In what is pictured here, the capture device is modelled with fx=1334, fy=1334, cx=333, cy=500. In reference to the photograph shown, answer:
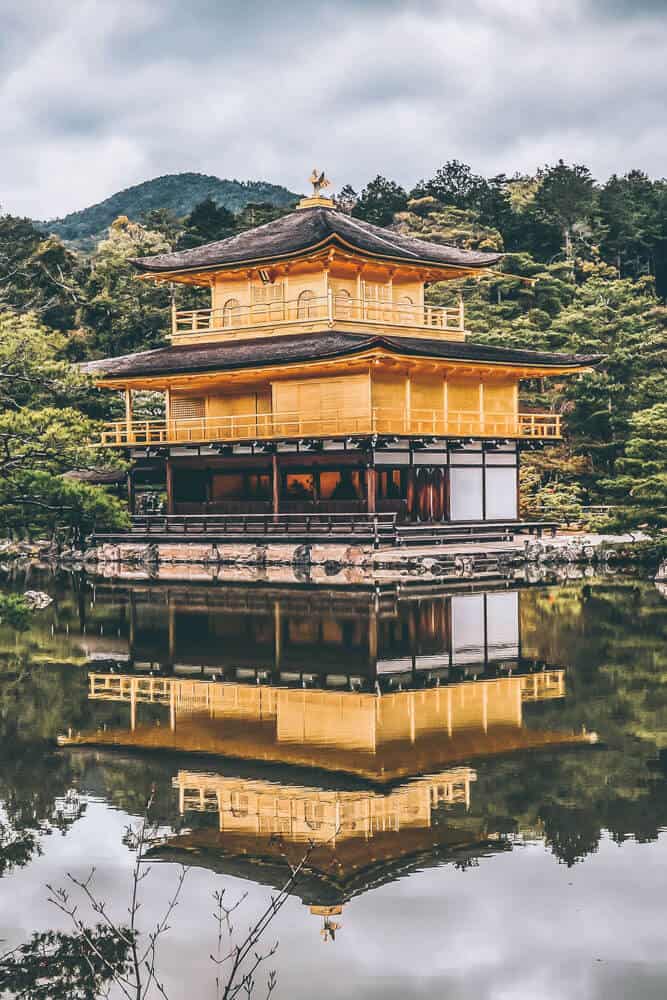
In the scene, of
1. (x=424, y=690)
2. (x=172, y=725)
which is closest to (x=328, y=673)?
(x=424, y=690)

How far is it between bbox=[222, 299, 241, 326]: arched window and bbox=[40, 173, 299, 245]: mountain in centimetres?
14368

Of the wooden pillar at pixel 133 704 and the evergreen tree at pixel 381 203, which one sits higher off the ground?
the evergreen tree at pixel 381 203

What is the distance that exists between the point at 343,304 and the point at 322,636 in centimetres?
2156

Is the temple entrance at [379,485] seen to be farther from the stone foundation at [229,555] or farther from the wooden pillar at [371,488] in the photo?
the stone foundation at [229,555]

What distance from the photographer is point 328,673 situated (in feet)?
62.5

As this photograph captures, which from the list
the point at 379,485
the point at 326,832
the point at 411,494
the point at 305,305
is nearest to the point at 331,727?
the point at 326,832

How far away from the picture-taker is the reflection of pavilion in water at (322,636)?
19.4 metres

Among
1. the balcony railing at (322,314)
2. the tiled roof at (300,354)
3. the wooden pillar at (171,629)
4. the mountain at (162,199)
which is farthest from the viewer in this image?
the mountain at (162,199)

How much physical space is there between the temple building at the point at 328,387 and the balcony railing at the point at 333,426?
72 millimetres

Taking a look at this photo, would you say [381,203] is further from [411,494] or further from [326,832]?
[326,832]

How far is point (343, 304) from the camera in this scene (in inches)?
1681

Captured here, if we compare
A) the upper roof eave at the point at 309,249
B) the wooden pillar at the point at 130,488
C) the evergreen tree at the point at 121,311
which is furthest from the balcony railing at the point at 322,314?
the evergreen tree at the point at 121,311

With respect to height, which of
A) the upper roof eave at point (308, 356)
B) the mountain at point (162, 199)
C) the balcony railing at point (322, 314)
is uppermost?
the mountain at point (162, 199)

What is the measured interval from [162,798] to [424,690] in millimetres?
6222
